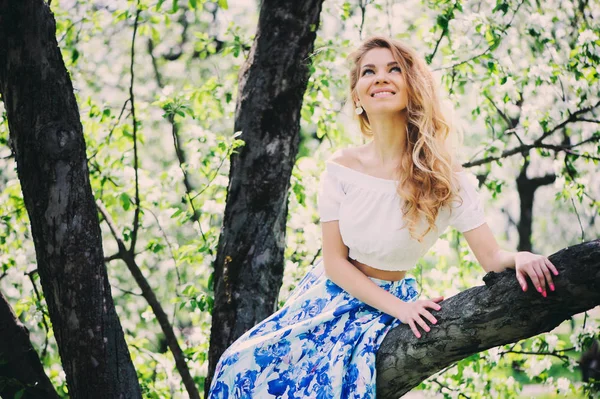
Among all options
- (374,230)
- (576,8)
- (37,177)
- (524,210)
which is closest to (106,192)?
(37,177)

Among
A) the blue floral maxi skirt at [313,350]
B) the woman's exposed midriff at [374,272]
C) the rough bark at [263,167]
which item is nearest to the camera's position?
the blue floral maxi skirt at [313,350]

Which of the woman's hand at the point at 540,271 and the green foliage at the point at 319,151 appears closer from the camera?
the woman's hand at the point at 540,271

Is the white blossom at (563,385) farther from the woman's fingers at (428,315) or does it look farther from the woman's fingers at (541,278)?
the woman's fingers at (541,278)

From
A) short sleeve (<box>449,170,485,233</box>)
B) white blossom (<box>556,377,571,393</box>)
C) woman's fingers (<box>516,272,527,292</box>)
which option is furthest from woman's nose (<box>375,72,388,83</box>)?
white blossom (<box>556,377,571,393</box>)

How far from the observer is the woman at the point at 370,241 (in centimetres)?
208

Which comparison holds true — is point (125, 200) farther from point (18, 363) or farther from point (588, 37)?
point (588, 37)

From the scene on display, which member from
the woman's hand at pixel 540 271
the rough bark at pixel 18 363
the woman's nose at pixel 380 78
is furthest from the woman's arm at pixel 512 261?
the rough bark at pixel 18 363

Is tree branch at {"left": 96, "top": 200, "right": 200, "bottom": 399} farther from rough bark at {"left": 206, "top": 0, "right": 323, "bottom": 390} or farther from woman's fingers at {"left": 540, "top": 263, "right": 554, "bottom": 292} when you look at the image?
woman's fingers at {"left": 540, "top": 263, "right": 554, "bottom": 292}

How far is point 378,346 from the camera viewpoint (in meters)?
2.02

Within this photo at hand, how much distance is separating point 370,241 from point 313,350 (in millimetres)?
429

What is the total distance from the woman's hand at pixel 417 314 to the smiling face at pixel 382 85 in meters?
0.80

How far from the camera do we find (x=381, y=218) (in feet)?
7.61

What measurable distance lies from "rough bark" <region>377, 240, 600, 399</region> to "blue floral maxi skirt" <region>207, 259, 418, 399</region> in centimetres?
8

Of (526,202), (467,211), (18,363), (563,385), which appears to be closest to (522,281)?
(467,211)
